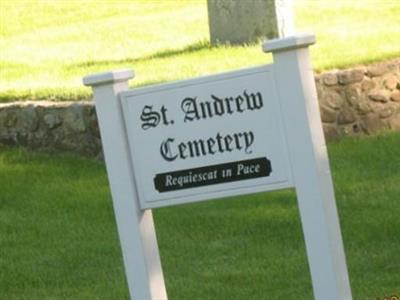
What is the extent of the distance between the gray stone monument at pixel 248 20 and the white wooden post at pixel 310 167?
24.1ft

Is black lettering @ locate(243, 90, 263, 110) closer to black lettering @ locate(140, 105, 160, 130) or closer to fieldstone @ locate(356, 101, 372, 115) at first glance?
black lettering @ locate(140, 105, 160, 130)

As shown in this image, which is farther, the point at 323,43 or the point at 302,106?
the point at 323,43

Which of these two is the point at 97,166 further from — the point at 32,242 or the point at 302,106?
the point at 302,106

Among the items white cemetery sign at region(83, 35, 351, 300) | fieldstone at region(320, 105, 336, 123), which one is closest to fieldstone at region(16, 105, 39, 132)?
fieldstone at region(320, 105, 336, 123)

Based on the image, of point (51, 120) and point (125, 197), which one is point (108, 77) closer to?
point (125, 197)

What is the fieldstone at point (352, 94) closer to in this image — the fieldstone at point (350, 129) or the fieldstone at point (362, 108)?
the fieldstone at point (362, 108)

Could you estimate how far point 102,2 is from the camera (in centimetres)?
1775

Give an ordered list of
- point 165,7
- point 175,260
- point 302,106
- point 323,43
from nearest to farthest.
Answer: point 302,106, point 175,260, point 323,43, point 165,7

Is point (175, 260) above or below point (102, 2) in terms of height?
below

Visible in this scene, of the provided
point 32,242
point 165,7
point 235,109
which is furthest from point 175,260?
point 165,7

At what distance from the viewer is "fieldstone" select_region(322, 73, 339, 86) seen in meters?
10.6

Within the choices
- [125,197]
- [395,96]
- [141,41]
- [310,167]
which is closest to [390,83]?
[395,96]

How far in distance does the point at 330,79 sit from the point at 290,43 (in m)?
5.40

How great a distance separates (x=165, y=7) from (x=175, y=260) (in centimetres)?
882
